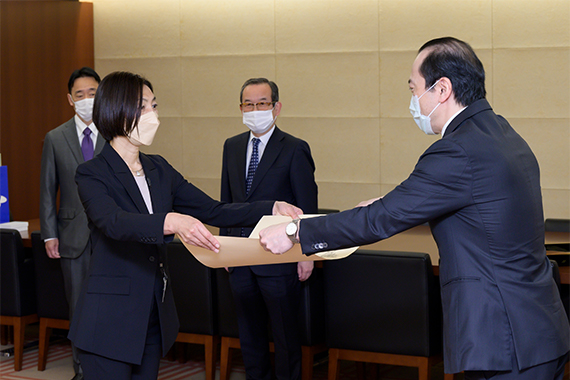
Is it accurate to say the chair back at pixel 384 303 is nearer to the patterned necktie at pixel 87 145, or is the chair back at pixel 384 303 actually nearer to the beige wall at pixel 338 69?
the patterned necktie at pixel 87 145

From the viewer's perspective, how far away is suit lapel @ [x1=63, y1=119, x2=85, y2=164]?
3.88 m

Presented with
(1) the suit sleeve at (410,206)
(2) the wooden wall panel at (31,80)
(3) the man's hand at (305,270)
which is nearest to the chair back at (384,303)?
(3) the man's hand at (305,270)

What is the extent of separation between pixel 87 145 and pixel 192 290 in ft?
3.52

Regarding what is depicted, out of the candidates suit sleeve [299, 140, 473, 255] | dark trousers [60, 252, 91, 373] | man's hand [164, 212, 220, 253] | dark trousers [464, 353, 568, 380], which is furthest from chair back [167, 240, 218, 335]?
dark trousers [464, 353, 568, 380]

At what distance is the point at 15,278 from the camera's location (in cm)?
432

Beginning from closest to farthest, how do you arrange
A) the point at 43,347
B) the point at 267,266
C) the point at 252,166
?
1. the point at 267,266
2. the point at 252,166
3. the point at 43,347

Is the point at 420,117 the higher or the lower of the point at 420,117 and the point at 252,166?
the higher

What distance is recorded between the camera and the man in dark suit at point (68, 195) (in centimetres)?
388

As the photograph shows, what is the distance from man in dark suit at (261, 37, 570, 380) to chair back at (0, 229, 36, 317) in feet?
9.87

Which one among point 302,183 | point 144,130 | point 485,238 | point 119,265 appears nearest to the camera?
point 485,238

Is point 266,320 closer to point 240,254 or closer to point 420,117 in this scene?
point 240,254

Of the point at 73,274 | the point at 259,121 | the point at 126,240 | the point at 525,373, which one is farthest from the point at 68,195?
the point at 525,373

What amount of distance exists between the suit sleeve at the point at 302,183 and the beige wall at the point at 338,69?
7.74ft

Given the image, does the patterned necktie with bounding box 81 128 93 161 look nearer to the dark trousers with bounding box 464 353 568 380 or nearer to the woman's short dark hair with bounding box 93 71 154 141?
the woman's short dark hair with bounding box 93 71 154 141
